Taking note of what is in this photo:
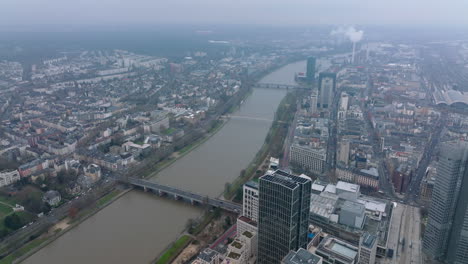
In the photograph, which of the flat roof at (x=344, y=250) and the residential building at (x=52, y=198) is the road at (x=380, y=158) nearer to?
the flat roof at (x=344, y=250)

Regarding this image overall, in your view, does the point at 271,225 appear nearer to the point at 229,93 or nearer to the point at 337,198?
the point at 337,198

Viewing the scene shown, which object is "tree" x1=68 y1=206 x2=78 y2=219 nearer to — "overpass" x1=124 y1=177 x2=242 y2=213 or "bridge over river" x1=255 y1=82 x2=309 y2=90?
"overpass" x1=124 y1=177 x2=242 y2=213

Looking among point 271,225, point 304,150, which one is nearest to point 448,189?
point 271,225

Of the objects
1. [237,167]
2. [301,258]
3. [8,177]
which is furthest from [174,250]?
[8,177]

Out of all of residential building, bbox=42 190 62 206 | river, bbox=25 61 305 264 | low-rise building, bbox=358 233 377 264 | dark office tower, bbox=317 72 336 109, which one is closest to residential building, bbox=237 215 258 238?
river, bbox=25 61 305 264

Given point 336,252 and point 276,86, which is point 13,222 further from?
point 276,86
